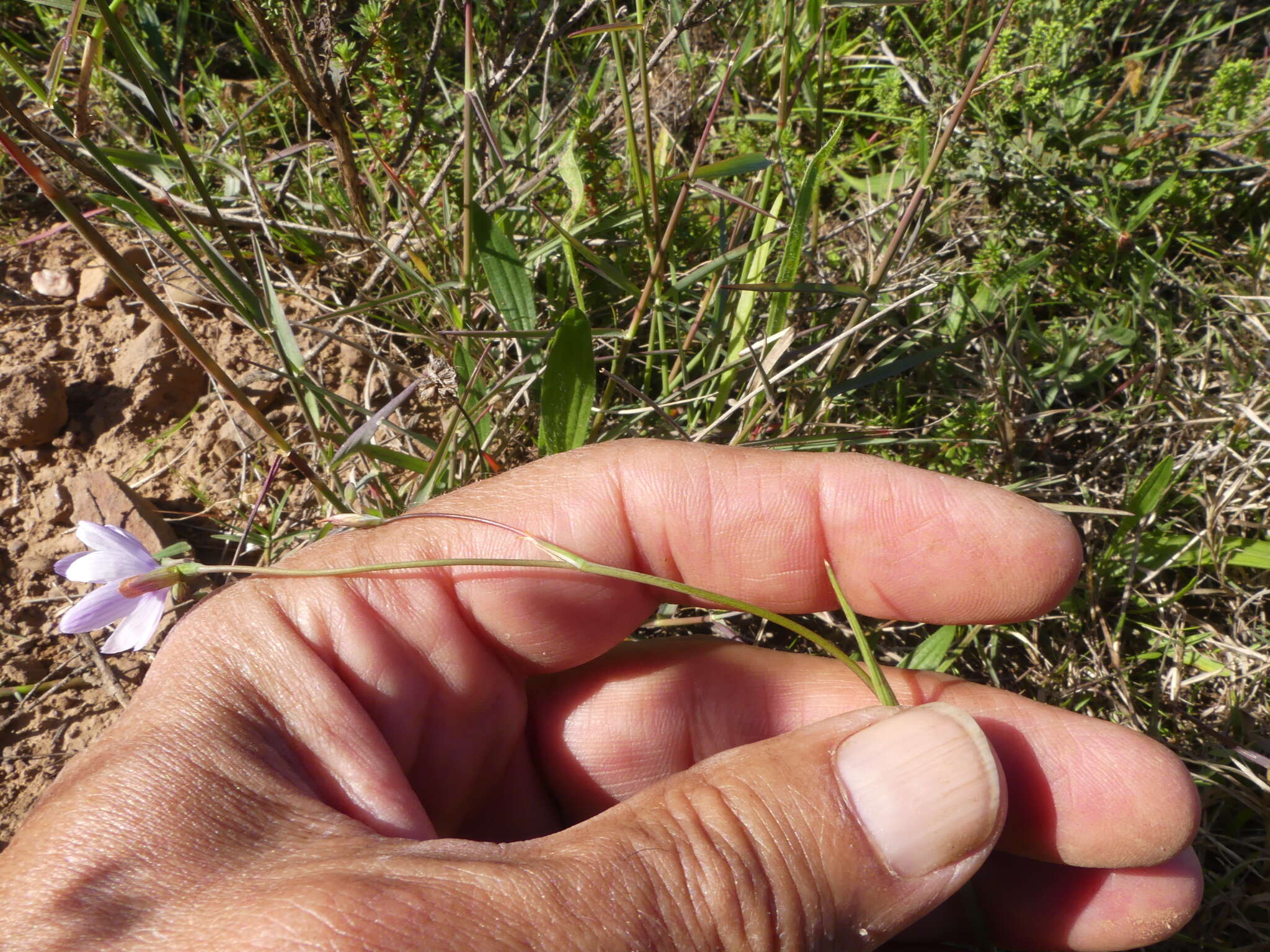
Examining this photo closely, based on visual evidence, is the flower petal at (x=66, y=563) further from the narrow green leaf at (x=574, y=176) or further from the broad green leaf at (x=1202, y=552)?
the broad green leaf at (x=1202, y=552)

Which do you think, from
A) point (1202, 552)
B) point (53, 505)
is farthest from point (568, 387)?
point (1202, 552)

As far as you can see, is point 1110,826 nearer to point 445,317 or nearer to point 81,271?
point 445,317

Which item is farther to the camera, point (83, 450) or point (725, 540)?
point (83, 450)

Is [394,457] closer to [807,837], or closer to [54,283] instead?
[807,837]

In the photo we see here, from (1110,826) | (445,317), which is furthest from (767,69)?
(1110,826)

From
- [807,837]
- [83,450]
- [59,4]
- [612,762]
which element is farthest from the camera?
[83,450]

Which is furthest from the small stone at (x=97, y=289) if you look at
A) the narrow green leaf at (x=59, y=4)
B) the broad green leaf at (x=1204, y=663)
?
the broad green leaf at (x=1204, y=663)
